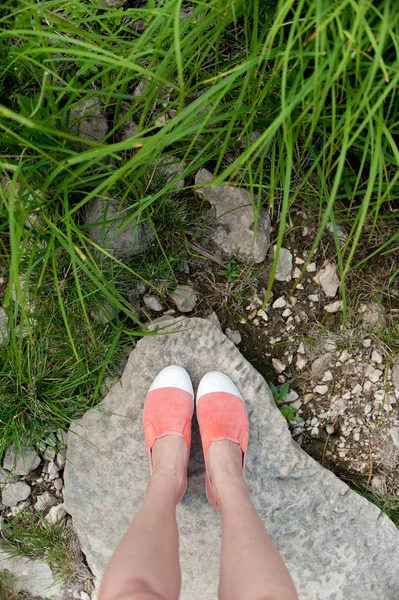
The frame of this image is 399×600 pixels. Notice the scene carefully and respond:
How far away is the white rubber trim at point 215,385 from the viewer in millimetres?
1672

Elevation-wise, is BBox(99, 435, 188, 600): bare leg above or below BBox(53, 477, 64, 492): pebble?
above

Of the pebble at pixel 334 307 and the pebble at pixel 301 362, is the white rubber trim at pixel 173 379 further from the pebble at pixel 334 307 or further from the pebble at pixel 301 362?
the pebble at pixel 334 307

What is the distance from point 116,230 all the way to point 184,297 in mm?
345

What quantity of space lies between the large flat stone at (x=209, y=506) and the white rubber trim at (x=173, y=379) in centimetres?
4

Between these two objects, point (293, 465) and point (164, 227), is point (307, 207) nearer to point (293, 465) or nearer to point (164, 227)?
point (164, 227)

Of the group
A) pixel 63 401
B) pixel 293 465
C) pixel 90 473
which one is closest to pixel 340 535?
pixel 293 465

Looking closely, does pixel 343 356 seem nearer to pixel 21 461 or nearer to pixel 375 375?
pixel 375 375

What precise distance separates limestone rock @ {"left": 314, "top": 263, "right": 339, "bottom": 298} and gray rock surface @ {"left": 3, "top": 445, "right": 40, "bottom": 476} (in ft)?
4.11

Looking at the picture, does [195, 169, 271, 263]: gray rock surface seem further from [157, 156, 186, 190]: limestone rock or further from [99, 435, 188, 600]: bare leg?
[99, 435, 188, 600]: bare leg

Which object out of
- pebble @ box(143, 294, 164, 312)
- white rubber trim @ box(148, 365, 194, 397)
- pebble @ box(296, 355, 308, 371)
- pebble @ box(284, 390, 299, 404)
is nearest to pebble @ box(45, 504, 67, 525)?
white rubber trim @ box(148, 365, 194, 397)

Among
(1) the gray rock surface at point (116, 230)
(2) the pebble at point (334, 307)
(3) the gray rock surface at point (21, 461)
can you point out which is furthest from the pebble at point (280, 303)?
(3) the gray rock surface at point (21, 461)

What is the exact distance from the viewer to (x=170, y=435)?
165 centimetres

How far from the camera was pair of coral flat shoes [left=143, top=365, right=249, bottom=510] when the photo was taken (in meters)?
1.65

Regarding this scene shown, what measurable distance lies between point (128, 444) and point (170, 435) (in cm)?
20
